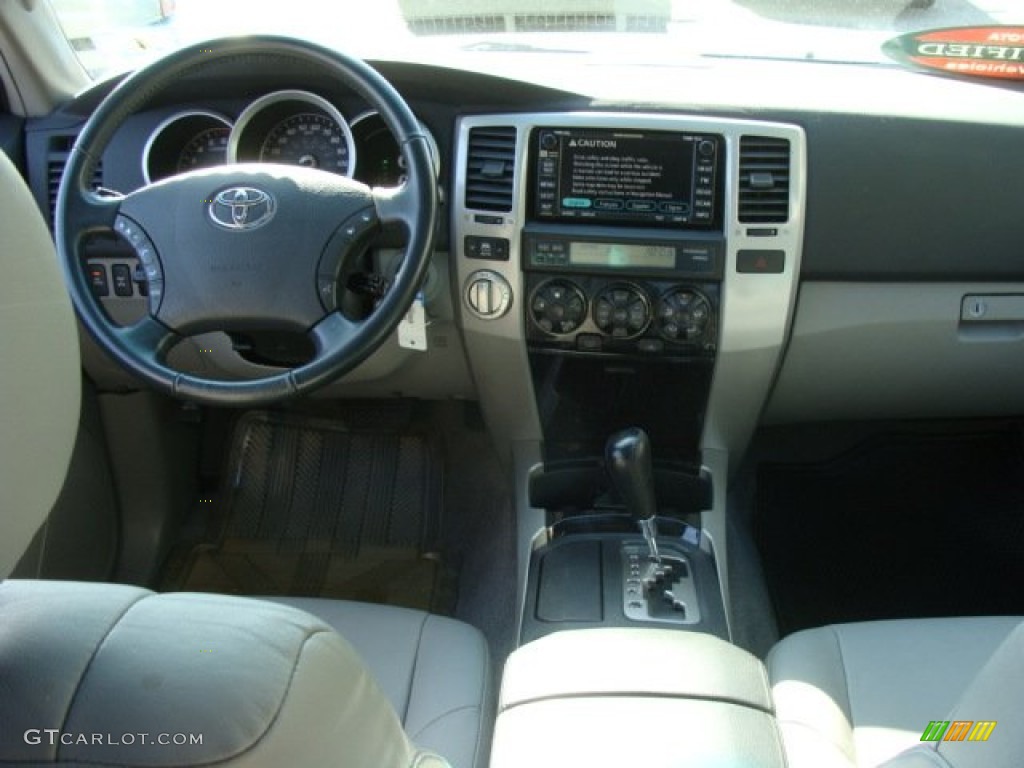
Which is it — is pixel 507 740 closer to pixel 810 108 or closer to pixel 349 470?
pixel 810 108

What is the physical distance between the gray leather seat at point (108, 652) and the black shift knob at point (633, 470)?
0.90 m

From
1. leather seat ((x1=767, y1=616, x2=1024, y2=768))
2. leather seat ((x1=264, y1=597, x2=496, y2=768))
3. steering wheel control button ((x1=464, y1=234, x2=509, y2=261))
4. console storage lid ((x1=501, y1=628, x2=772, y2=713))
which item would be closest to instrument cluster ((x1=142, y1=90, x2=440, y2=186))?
steering wheel control button ((x1=464, y1=234, x2=509, y2=261))

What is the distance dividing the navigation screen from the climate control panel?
0.12 meters

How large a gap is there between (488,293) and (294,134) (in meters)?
0.46

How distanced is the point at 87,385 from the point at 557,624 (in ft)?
4.08

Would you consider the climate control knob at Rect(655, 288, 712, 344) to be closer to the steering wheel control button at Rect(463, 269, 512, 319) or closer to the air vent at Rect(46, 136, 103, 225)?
the steering wheel control button at Rect(463, 269, 512, 319)

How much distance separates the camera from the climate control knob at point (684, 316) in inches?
72.9

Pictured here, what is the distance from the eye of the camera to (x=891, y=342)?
6.48 feet

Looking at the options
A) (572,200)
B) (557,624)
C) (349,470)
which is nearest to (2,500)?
(557,624)

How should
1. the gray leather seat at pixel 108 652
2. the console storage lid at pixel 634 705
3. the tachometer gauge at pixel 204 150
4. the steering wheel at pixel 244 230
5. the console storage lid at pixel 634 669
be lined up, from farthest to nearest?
the tachometer gauge at pixel 204 150 < the steering wheel at pixel 244 230 < the console storage lid at pixel 634 669 < the console storage lid at pixel 634 705 < the gray leather seat at pixel 108 652

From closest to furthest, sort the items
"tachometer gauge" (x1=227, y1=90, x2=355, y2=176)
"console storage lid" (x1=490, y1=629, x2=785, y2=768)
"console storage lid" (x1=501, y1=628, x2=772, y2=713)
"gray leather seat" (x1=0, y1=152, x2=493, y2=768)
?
"gray leather seat" (x1=0, y1=152, x2=493, y2=768)
"console storage lid" (x1=490, y1=629, x2=785, y2=768)
"console storage lid" (x1=501, y1=628, x2=772, y2=713)
"tachometer gauge" (x1=227, y1=90, x2=355, y2=176)

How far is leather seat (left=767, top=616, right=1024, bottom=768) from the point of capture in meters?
1.26

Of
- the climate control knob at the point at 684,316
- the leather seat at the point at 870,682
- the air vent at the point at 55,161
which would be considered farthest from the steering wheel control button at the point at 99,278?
the leather seat at the point at 870,682

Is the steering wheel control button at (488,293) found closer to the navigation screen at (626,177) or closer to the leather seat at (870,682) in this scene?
the navigation screen at (626,177)
